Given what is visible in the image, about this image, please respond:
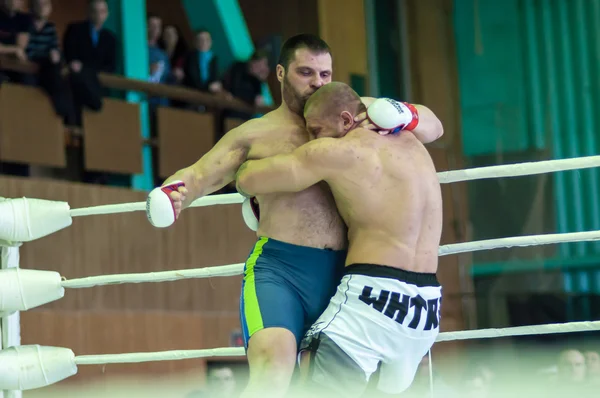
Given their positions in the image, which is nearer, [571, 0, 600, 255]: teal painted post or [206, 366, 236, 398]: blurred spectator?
[206, 366, 236, 398]: blurred spectator

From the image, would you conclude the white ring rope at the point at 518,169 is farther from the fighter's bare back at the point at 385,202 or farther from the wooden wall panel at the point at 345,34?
the wooden wall panel at the point at 345,34

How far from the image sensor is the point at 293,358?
2428 millimetres

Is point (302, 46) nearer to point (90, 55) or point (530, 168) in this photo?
point (530, 168)

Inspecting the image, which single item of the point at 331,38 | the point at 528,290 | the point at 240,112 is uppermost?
the point at 331,38

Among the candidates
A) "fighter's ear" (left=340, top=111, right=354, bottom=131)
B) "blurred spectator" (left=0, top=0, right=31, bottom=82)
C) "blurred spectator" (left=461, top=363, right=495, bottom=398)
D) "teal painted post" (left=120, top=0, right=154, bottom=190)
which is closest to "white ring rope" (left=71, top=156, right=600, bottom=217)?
"fighter's ear" (left=340, top=111, right=354, bottom=131)

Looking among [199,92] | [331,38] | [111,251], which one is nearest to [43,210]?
[111,251]

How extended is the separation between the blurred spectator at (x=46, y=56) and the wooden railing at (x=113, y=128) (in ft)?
0.16

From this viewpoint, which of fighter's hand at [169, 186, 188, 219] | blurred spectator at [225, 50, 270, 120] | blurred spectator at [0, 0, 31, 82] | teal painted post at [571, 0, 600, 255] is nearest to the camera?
fighter's hand at [169, 186, 188, 219]

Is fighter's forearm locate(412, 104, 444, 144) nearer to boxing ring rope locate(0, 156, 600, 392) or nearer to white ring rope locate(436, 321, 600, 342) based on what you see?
boxing ring rope locate(0, 156, 600, 392)

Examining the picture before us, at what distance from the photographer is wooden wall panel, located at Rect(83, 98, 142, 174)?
636 cm

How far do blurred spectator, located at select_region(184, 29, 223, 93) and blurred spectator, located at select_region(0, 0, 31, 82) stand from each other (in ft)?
5.07

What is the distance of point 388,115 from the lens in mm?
2504

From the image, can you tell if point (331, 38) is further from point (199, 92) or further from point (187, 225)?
point (187, 225)

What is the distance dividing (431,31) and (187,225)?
407cm
